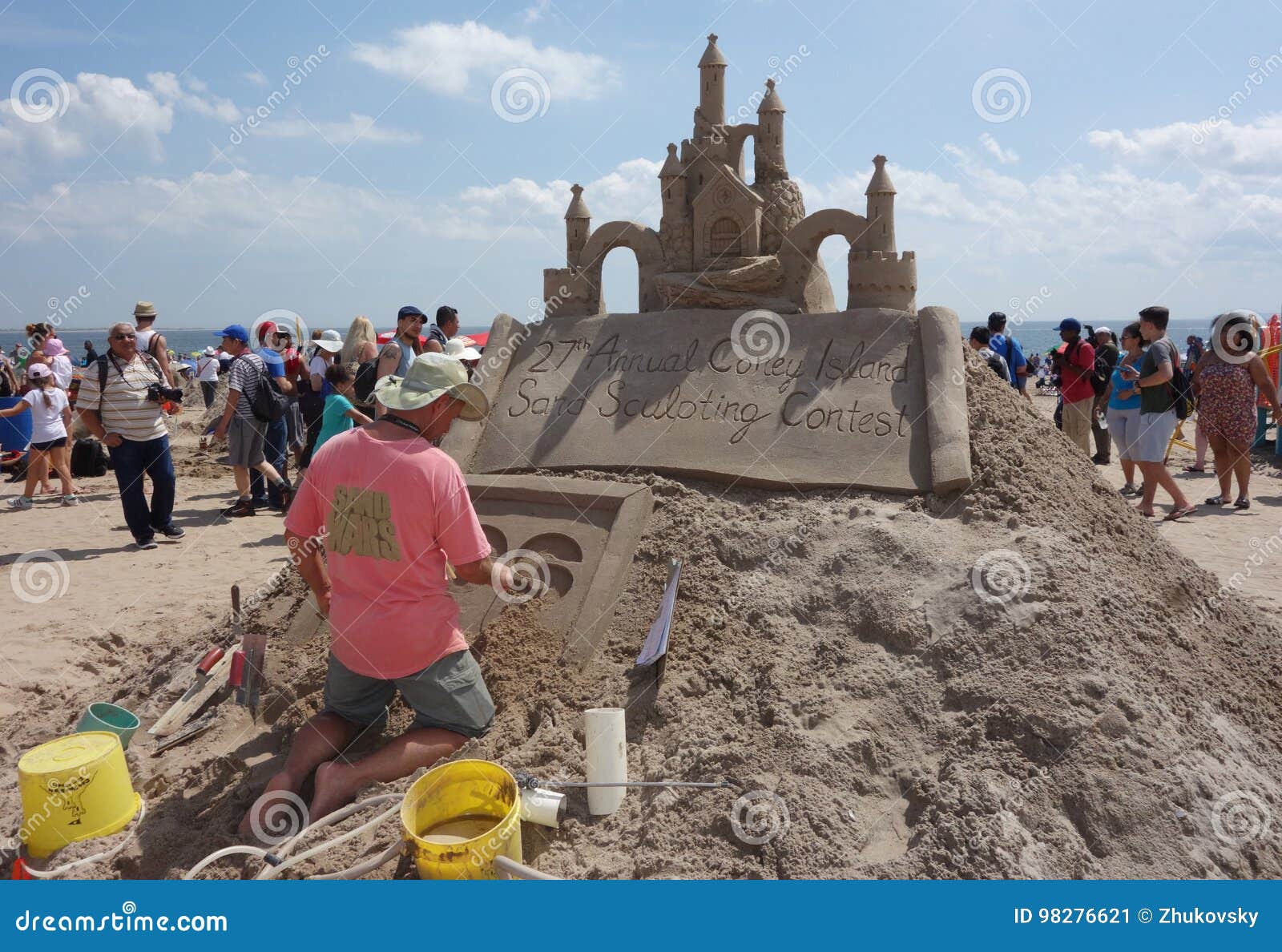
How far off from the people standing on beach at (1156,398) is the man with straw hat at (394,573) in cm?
614

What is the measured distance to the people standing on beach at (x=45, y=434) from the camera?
8.77 m

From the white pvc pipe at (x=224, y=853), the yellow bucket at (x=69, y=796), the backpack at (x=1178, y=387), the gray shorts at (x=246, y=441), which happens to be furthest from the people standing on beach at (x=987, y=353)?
the yellow bucket at (x=69, y=796)

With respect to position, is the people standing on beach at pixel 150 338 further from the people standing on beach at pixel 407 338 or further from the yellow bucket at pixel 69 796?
the yellow bucket at pixel 69 796

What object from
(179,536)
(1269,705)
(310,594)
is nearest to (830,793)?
(1269,705)

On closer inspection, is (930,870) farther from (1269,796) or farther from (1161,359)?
(1161,359)

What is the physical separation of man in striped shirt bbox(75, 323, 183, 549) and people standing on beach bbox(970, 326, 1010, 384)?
668 cm

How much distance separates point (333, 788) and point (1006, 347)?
7892 millimetres

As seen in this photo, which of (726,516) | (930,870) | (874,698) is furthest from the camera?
(726,516)

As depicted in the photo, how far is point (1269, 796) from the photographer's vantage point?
10.5ft

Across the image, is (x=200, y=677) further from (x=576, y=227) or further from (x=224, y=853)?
(x=576, y=227)

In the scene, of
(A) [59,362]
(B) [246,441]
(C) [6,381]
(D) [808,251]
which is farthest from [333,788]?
(C) [6,381]

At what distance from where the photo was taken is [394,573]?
3.19 meters

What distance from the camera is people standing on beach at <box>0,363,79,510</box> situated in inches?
345

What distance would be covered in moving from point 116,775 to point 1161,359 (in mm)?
7430
